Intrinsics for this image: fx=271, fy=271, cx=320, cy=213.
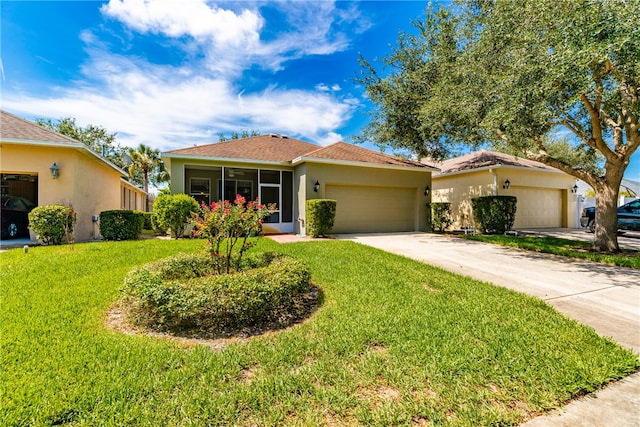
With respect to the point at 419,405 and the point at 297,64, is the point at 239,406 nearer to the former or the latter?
the point at 419,405

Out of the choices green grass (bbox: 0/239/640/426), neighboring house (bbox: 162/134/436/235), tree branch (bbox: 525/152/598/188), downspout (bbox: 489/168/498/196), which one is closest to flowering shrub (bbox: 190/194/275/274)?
green grass (bbox: 0/239/640/426)

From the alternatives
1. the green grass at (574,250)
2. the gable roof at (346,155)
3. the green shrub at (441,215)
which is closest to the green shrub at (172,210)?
the gable roof at (346,155)

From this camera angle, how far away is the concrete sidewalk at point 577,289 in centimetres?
210

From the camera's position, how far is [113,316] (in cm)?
371

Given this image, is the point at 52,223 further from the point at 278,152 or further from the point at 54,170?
the point at 278,152

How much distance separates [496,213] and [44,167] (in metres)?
17.9

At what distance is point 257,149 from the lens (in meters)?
13.5

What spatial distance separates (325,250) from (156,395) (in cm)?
601

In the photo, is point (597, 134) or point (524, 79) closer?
point (524, 79)

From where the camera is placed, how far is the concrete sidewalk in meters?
2.10

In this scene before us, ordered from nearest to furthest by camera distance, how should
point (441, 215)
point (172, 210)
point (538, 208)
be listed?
point (172, 210)
point (441, 215)
point (538, 208)

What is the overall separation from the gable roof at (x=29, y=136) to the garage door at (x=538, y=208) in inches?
791

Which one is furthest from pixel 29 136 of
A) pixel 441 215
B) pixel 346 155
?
pixel 441 215

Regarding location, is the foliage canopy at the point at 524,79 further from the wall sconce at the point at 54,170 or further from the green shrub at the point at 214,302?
the wall sconce at the point at 54,170
